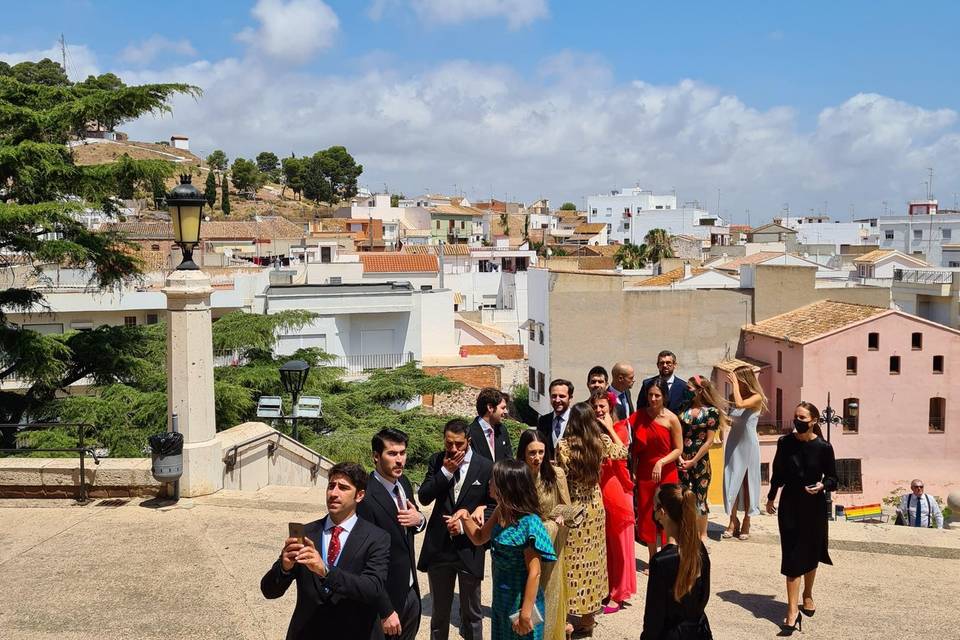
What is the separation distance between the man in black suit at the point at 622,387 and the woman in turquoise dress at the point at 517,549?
9.19ft

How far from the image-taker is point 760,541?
8273 millimetres

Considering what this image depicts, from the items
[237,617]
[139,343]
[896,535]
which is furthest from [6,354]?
[896,535]

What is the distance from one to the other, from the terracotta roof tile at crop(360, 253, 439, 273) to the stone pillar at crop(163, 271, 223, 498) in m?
44.7

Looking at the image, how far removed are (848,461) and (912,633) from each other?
91.7 ft

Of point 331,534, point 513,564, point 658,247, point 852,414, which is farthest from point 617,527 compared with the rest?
point 658,247

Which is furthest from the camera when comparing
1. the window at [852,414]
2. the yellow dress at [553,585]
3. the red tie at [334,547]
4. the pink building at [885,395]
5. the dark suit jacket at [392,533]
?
the window at [852,414]

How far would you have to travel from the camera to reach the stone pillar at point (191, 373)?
8.81m

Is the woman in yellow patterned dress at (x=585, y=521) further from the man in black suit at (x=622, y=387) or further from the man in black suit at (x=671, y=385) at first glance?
the man in black suit at (x=671, y=385)

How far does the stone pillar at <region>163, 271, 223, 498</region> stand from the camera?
881 cm

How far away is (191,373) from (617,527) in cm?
459

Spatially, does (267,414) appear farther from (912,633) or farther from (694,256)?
(694,256)

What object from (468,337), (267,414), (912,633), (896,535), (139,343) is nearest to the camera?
(912,633)

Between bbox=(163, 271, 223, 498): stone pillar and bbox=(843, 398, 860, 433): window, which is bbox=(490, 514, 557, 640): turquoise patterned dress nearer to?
bbox=(163, 271, 223, 498): stone pillar

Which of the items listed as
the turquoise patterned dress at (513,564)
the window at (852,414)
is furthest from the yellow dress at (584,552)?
the window at (852,414)
